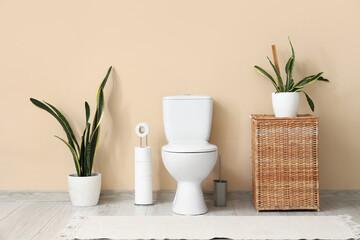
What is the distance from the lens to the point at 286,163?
2863 millimetres

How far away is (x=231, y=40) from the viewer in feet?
10.5

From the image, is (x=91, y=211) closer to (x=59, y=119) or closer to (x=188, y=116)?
(x=59, y=119)

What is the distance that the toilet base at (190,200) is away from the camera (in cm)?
283

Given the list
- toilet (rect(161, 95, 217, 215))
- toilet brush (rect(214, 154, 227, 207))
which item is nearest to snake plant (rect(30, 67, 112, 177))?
toilet (rect(161, 95, 217, 215))

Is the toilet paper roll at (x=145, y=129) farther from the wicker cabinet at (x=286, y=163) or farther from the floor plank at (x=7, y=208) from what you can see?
the floor plank at (x=7, y=208)

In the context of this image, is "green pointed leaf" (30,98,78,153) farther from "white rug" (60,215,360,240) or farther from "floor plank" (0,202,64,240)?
"white rug" (60,215,360,240)

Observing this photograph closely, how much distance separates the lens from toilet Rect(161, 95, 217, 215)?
2.75 meters

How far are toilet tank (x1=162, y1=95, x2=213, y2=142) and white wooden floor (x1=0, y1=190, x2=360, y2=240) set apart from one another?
48cm

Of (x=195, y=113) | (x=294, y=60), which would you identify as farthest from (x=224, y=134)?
(x=294, y=60)

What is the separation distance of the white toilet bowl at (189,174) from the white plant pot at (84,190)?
0.57 m

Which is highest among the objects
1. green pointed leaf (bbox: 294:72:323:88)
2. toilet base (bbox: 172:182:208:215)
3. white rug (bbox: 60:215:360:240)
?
green pointed leaf (bbox: 294:72:323:88)

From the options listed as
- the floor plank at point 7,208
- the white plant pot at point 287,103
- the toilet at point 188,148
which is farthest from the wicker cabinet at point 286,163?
the floor plank at point 7,208

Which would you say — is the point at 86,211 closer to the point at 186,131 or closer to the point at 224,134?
the point at 186,131

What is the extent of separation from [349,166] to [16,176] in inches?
98.4
